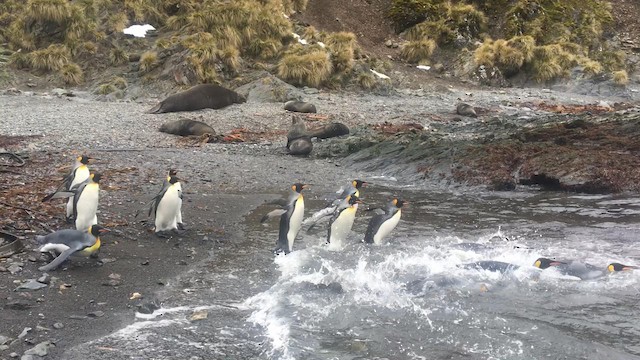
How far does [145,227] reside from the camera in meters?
6.76

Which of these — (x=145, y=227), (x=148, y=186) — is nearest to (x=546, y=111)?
(x=148, y=186)

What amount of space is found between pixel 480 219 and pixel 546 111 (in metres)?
9.82

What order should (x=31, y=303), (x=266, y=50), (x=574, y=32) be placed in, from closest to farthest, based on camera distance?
(x=31, y=303) → (x=266, y=50) → (x=574, y=32)

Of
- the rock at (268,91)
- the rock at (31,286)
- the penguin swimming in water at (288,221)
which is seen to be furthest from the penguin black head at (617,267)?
the rock at (268,91)

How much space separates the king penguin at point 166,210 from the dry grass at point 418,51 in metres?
16.5

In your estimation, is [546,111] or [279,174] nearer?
[279,174]

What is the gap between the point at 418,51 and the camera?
72.5ft

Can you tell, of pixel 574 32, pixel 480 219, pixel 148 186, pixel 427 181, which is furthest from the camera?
pixel 574 32

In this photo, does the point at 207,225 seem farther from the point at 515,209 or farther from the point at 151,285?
the point at 515,209

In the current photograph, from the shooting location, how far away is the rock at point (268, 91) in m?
16.2

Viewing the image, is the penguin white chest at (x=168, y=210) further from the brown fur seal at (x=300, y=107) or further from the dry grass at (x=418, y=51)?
the dry grass at (x=418, y=51)

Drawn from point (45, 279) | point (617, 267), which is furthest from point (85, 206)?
point (617, 267)

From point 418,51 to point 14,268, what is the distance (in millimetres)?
18449

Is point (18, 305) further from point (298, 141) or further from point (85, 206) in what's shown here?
point (298, 141)
